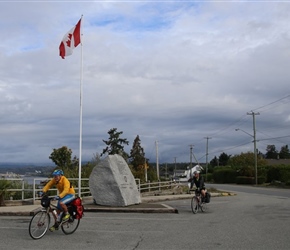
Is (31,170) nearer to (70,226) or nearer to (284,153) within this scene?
(70,226)

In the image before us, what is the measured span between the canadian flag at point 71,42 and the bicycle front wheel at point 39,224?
11.7 m

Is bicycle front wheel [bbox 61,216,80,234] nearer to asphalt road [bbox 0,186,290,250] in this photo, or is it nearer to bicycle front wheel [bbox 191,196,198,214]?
asphalt road [bbox 0,186,290,250]

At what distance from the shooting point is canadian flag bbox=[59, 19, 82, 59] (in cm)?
2073

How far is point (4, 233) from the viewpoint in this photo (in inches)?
436

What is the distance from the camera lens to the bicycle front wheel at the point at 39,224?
1024cm

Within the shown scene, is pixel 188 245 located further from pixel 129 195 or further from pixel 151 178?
pixel 151 178

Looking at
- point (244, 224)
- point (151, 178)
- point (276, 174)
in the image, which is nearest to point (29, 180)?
point (244, 224)

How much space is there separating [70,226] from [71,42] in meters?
11.7

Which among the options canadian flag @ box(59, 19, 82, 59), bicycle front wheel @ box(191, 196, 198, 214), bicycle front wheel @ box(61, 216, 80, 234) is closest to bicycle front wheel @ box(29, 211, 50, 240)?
bicycle front wheel @ box(61, 216, 80, 234)

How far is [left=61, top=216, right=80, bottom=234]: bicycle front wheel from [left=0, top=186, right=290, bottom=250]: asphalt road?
130 millimetres

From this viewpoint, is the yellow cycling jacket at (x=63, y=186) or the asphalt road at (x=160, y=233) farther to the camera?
the yellow cycling jacket at (x=63, y=186)

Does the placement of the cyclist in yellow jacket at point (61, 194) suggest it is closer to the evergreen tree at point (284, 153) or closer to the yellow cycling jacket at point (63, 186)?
the yellow cycling jacket at point (63, 186)

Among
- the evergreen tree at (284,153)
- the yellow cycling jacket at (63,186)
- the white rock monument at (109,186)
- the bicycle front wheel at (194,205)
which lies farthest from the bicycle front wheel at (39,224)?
the evergreen tree at (284,153)

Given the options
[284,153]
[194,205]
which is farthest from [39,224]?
[284,153]
